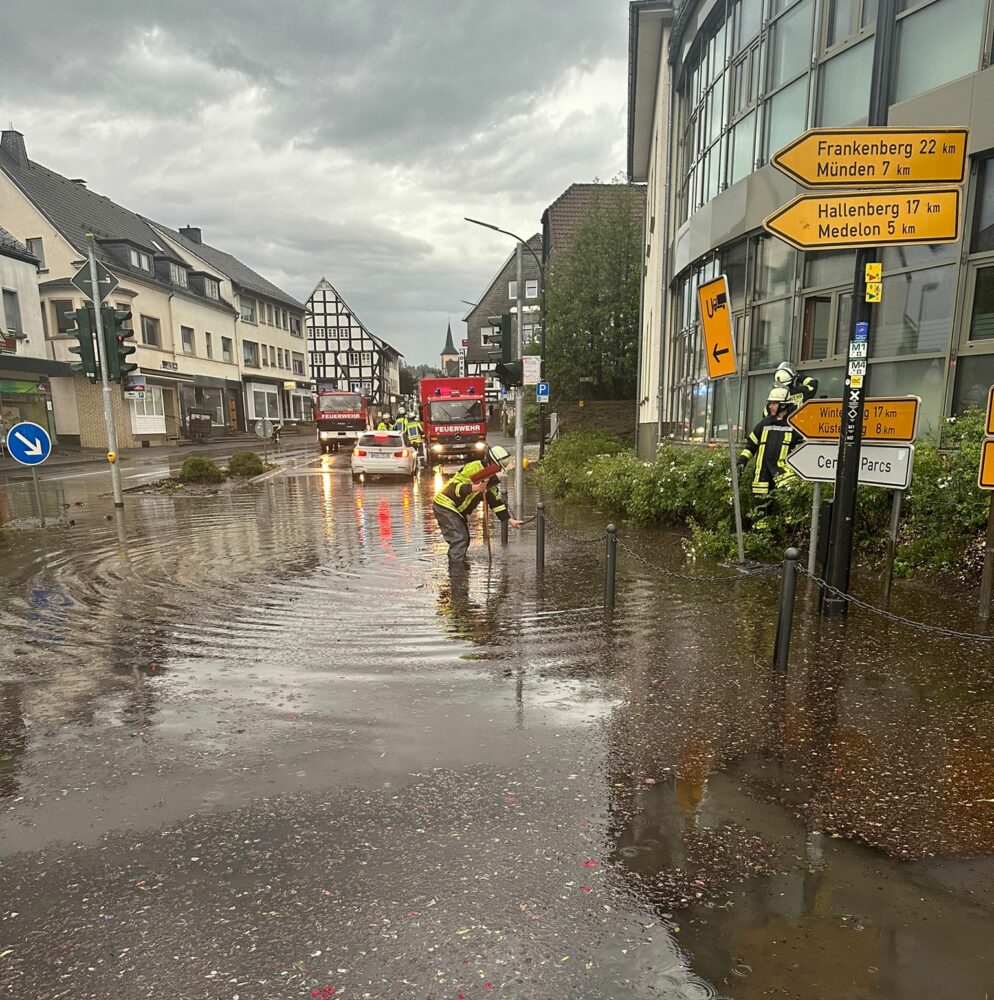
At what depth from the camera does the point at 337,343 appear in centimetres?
7212

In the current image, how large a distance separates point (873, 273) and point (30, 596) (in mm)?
8852

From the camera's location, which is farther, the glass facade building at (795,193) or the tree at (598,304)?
the tree at (598,304)

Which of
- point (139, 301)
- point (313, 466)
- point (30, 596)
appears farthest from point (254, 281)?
point (30, 596)

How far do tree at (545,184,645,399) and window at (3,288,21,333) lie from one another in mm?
22412

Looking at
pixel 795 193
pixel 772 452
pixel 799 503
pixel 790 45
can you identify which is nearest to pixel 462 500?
pixel 772 452

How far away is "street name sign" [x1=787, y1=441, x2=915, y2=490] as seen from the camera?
5383 mm

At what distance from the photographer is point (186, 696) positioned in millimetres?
4453

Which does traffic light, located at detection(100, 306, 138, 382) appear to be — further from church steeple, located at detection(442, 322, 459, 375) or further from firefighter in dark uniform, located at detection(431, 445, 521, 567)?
church steeple, located at detection(442, 322, 459, 375)

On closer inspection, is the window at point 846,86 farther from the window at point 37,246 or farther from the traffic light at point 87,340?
the window at point 37,246

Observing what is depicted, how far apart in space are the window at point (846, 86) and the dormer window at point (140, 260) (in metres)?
35.1

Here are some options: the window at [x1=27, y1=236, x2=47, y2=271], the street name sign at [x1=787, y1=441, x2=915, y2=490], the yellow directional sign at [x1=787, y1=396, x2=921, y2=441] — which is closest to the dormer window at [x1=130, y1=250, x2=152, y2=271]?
the window at [x1=27, y1=236, x2=47, y2=271]

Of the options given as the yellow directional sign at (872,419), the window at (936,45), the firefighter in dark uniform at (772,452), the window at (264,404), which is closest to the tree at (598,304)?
the window at (936,45)

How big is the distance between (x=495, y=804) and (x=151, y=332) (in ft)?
127

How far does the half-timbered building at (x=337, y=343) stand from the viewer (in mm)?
71875
